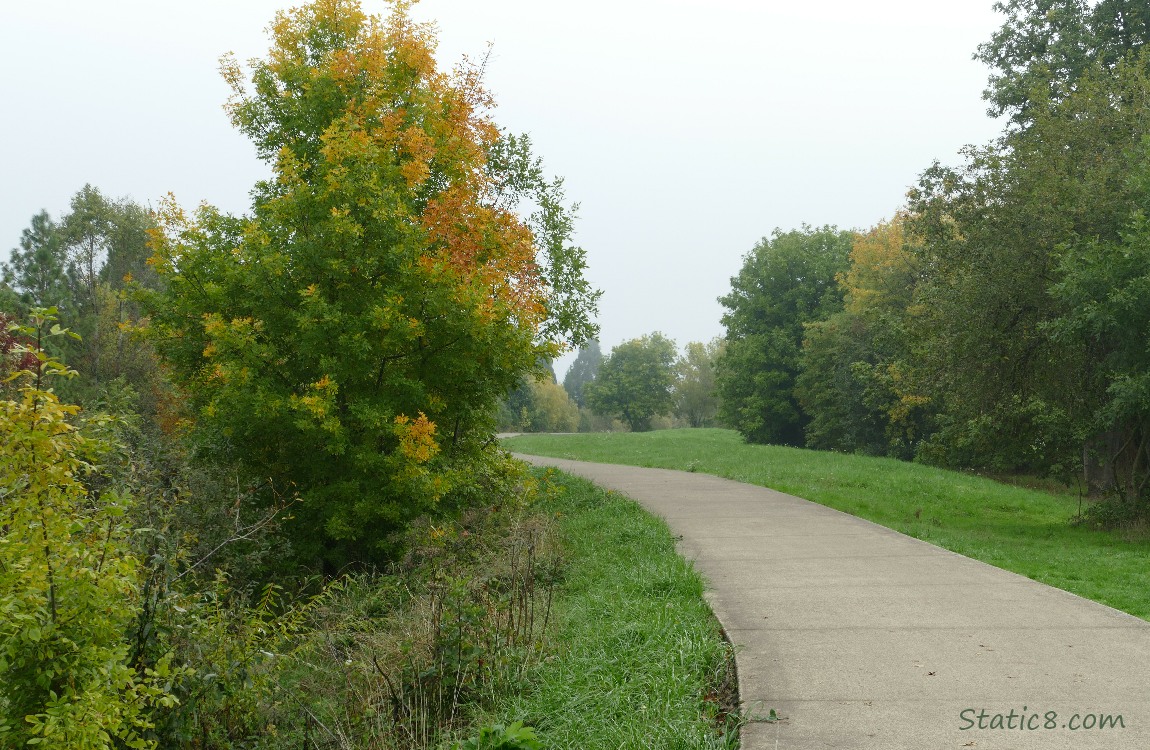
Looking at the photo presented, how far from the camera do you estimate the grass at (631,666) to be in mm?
5094

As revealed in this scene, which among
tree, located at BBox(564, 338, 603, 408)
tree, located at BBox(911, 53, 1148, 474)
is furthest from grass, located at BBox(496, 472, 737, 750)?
tree, located at BBox(564, 338, 603, 408)

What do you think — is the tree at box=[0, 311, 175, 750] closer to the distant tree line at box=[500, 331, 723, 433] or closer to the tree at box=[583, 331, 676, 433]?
the distant tree line at box=[500, 331, 723, 433]

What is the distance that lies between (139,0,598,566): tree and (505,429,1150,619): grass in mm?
6519

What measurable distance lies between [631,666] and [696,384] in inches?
3434

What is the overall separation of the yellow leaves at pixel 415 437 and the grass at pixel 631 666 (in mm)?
2249

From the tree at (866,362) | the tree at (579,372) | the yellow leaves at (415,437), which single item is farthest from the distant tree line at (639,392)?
the yellow leaves at (415,437)

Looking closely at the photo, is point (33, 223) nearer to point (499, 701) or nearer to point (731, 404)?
point (731, 404)

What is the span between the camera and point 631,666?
6270 millimetres

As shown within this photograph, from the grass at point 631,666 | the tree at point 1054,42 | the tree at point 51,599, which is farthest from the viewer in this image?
the tree at point 1054,42

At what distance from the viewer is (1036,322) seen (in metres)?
15.5

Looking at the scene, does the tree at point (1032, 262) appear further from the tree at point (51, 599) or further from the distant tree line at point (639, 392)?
the distant tree line at point (639, 392)

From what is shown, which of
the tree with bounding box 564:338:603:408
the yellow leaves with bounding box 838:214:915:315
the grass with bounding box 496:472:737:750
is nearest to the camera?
the grass with bounding box 496:472:737:750

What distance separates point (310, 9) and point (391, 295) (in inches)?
260

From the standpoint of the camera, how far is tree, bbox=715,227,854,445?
45.7 meters
